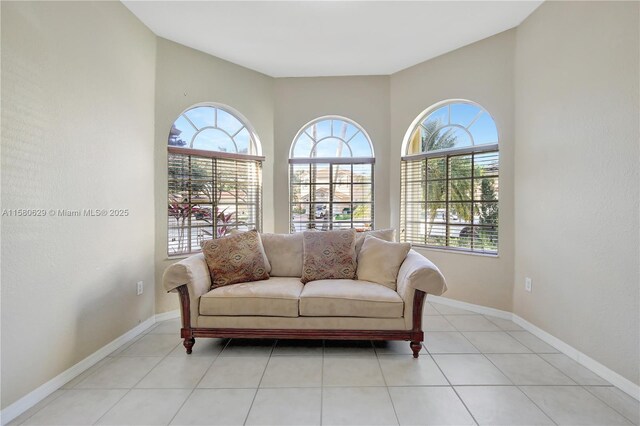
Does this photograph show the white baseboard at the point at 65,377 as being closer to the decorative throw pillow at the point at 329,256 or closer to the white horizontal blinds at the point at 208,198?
the white horizontal blinds at the point at 208,198

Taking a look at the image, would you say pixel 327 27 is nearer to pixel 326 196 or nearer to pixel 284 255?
pixel 326 196

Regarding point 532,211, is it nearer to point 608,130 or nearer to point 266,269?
point 608,130

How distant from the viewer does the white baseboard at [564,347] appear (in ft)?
5.93

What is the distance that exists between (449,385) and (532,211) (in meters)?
1.75

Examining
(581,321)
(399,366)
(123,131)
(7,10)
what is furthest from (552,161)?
(7,10)

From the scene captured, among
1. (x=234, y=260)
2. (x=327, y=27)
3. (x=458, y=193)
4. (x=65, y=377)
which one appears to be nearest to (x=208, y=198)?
(x=234, y=260)

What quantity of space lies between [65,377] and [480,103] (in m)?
4.24

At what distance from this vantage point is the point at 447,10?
2566mm

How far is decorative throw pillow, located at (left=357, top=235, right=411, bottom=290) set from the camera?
100 inches

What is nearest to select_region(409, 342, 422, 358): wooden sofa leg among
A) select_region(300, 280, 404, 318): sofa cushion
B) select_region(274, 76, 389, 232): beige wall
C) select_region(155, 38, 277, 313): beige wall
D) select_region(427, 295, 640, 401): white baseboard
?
select_region(300, 280, 404, 318): sofa cushion

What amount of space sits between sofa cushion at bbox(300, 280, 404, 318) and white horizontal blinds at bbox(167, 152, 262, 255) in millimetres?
1626

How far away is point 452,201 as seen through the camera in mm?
3383

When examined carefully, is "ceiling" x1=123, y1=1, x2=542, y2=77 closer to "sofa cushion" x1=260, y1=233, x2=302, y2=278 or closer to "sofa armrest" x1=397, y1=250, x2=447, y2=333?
"sofa cushion" x1=260, y1=233, x2=302, y2=278

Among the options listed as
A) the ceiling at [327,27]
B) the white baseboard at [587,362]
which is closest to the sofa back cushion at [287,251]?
the white baseboard at [587,362]
